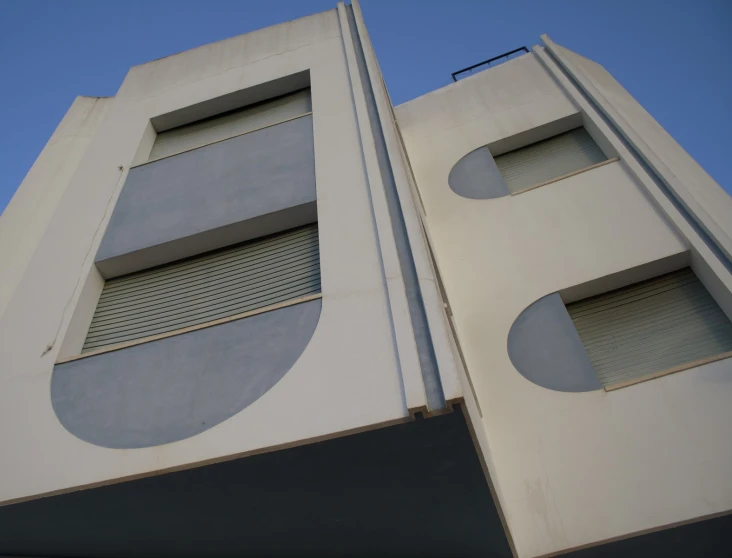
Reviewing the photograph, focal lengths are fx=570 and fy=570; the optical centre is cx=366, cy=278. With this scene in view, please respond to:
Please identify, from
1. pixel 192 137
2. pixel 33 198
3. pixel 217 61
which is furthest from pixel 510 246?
pixel 33 198

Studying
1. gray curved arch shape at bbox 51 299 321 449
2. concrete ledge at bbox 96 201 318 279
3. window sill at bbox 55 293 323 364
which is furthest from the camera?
concrete ledge at bbox 96 201 318 279

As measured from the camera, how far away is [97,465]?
13.7ft

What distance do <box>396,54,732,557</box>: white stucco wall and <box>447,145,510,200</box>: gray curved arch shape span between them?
0.48 feet

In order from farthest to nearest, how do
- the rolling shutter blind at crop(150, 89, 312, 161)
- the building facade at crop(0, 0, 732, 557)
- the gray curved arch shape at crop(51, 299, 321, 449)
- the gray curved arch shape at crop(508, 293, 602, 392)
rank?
the rolling shutter blind at crop(150, 89, 312, 161), the gray curved arch shape at crop(508, 293, 602, 392), the gray curved arch shape at crop(51, 299, 321, 449), the building facade at crop(0, 0, 732, 557)

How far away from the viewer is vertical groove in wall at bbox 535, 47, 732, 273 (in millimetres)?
6418

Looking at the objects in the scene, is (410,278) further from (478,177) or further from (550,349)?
(478,177)

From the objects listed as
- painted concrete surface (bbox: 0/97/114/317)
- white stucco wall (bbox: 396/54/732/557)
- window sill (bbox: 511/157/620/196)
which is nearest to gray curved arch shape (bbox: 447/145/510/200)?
white stucco wall (bbox: 396/54/732/557)

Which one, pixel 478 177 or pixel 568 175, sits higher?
pixel 478 177

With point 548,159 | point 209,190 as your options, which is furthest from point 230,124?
point 548,159

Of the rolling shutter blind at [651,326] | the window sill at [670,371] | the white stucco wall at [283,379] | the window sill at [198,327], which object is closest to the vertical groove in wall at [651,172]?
the rolling shutter blind at [651,326]

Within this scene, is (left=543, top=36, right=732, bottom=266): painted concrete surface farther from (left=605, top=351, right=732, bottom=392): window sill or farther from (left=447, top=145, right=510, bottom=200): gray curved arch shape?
(left=447, top=145, right=510, bottom=200): gray curved arch shape

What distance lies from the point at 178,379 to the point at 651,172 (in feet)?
21.3

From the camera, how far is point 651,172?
758 centimetres

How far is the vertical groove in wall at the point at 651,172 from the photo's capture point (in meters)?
6.42
